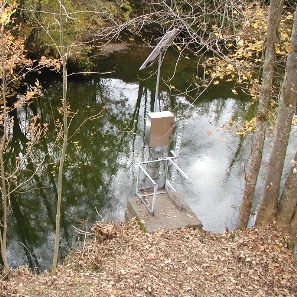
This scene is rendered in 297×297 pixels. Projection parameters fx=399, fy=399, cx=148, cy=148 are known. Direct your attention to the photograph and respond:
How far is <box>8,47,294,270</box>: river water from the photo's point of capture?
10312mm

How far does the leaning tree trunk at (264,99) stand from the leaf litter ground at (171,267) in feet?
2.29

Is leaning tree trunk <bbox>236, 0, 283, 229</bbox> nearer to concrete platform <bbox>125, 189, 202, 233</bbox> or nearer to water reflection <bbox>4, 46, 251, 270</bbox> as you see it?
concrete platform <bbox>125, 189, 202, 233</bbox>

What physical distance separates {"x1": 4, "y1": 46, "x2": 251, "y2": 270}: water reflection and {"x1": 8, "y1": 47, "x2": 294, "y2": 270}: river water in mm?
27

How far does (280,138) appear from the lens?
23.3 feet

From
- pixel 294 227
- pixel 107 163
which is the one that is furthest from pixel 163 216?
pixel 107 163

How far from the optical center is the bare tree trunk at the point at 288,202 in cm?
747

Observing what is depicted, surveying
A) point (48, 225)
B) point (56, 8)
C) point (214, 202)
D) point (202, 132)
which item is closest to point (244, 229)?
point (214, 202)

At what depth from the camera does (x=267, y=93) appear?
670 centimetres

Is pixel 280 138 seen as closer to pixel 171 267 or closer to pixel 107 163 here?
pixel 171 267

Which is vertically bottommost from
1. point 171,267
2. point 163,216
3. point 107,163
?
point 107,163

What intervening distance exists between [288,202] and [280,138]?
1363 millimetres

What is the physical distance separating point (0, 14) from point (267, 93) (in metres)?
4.49

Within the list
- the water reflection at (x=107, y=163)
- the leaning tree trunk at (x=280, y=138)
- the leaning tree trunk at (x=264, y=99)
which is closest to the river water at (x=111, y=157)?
the water reflection at (x=107, y=163)

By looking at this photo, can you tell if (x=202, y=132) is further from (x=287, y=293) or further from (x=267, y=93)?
(x=287, y=293)
